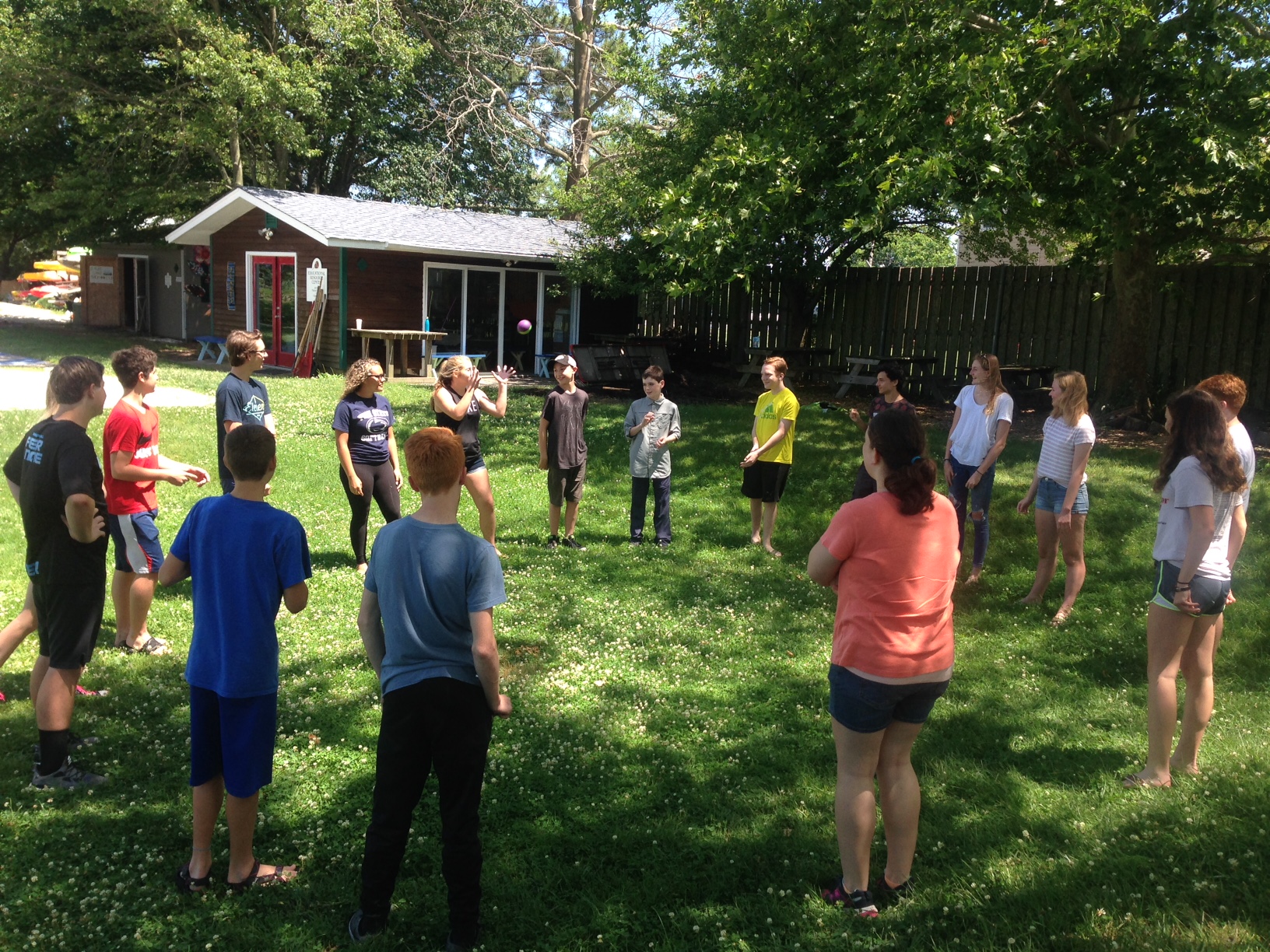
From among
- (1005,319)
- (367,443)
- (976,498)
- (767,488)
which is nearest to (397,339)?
(1005,319)

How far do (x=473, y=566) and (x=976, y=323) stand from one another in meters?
15.7

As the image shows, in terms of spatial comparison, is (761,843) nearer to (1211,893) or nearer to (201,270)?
(1211,893)

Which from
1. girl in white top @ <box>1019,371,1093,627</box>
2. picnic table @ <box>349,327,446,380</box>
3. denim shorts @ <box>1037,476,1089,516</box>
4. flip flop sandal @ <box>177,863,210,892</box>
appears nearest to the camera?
flip flop sandal @ <box>177,863,210,892</box>

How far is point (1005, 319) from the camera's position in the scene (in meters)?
16.7

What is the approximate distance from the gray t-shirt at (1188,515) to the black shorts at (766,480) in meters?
4.24

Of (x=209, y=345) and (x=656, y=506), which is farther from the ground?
(x=209, y=345)

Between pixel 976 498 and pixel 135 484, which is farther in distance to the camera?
pixel 976 498

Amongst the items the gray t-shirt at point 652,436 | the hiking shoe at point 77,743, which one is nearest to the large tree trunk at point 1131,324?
the gray t-shirt at point 652,436

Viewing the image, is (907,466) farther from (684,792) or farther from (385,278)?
(385,278)

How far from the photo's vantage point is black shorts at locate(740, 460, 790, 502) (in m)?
8.48

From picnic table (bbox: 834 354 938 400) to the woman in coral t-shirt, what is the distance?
12.7 meters

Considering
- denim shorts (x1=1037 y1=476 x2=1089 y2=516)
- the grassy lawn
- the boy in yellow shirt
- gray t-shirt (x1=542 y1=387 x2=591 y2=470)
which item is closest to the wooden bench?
the grassy lawn

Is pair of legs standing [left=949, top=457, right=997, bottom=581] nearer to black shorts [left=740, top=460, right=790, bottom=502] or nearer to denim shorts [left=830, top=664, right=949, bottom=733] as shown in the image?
black shorts [left=740, top=460, right=790, bottom=502]

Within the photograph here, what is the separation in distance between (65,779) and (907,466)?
3765mm
